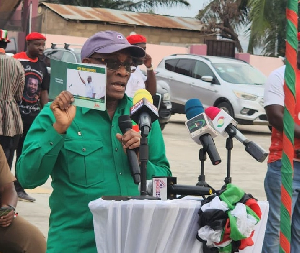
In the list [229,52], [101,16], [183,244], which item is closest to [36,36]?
[183,244]

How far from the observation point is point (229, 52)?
31875mm

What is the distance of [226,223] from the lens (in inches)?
118

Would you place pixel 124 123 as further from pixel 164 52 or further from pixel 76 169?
pixel 164 52

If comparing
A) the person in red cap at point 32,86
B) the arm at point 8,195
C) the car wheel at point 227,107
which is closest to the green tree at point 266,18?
the car wheel at point 227,107

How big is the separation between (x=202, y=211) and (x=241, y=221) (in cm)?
15

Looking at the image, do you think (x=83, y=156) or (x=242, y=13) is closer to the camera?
(x=83, y=156)

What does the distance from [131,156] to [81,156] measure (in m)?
0.27

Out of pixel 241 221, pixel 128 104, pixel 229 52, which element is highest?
pixel 128 104

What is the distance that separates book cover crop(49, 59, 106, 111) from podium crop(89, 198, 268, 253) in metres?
0.54

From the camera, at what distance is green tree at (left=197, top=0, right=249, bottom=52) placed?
3719cm

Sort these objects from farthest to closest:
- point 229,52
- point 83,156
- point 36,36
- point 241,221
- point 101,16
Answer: point 101,16 < point 229,52 < point 36,36 < point 83,156 < point 241,221

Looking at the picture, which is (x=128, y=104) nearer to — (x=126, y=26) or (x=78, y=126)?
(x=78, y=126)

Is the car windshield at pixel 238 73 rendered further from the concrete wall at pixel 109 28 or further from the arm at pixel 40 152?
the arm at pixel 40 152

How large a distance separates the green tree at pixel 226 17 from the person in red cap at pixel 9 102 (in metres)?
28.9
